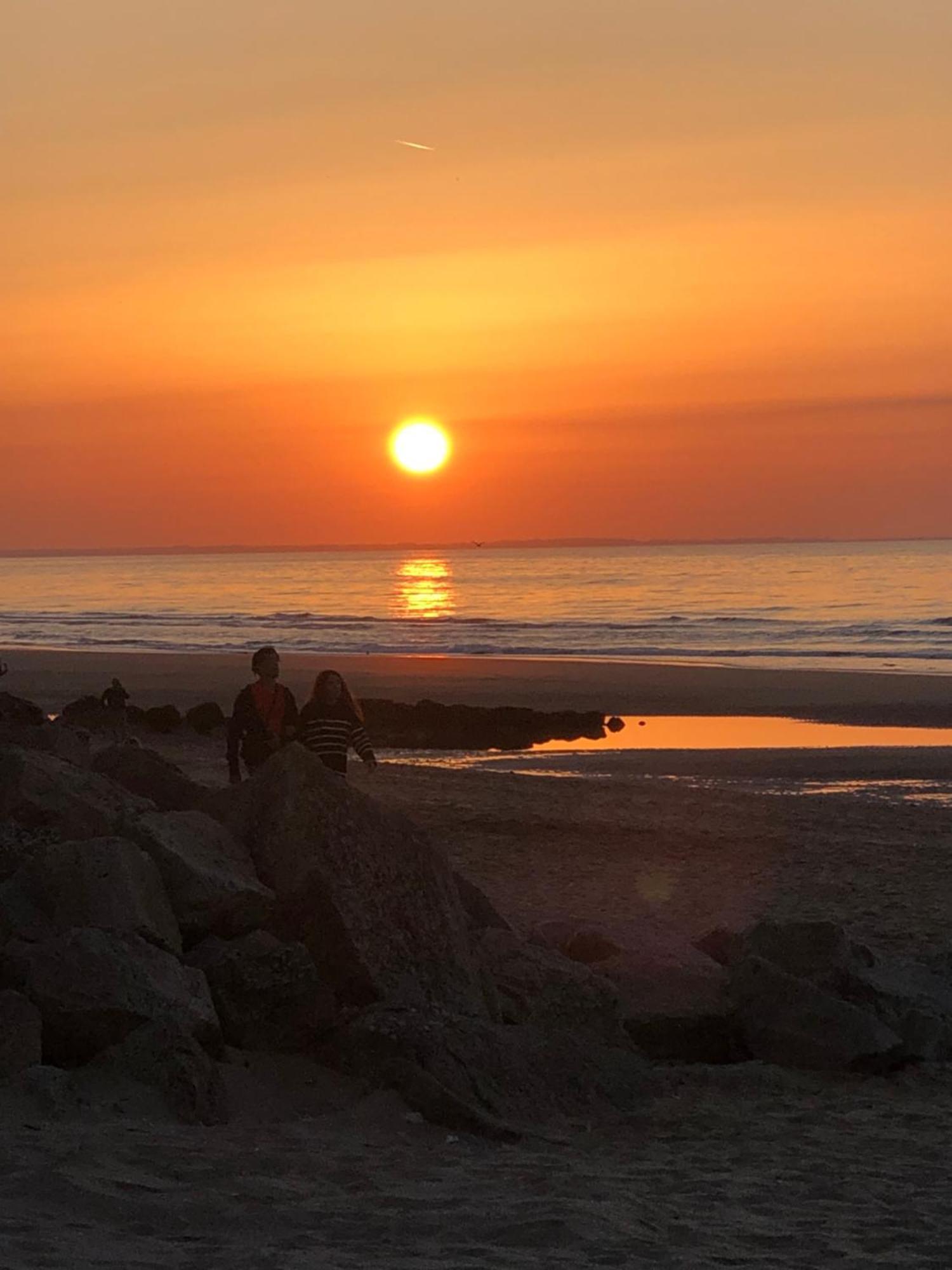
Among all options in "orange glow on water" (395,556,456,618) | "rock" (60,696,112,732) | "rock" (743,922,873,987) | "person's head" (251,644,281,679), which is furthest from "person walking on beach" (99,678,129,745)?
"orange glow on water" (395,556,456,618)

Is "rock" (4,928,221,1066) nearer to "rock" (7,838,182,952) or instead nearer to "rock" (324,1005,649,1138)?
"rock" (7,838,182,952)

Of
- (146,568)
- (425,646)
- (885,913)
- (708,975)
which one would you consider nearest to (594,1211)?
(708,975)

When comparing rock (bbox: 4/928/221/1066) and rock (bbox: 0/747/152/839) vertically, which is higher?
rock (bbox: 0/747/152/839)

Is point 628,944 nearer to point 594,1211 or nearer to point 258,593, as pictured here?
point 594,1211

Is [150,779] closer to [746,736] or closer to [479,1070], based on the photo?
[479,1070]

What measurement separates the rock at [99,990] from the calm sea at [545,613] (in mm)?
36424

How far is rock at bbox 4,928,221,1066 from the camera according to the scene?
269 inches

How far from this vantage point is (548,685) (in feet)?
119

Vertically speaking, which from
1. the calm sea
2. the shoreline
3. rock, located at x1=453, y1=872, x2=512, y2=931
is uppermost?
the calm sea

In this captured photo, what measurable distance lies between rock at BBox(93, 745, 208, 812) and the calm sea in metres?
33.7

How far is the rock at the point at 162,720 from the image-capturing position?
24.3m

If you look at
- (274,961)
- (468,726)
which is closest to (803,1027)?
(274,961)

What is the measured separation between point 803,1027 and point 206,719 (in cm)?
1701

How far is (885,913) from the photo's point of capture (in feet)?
38.2
